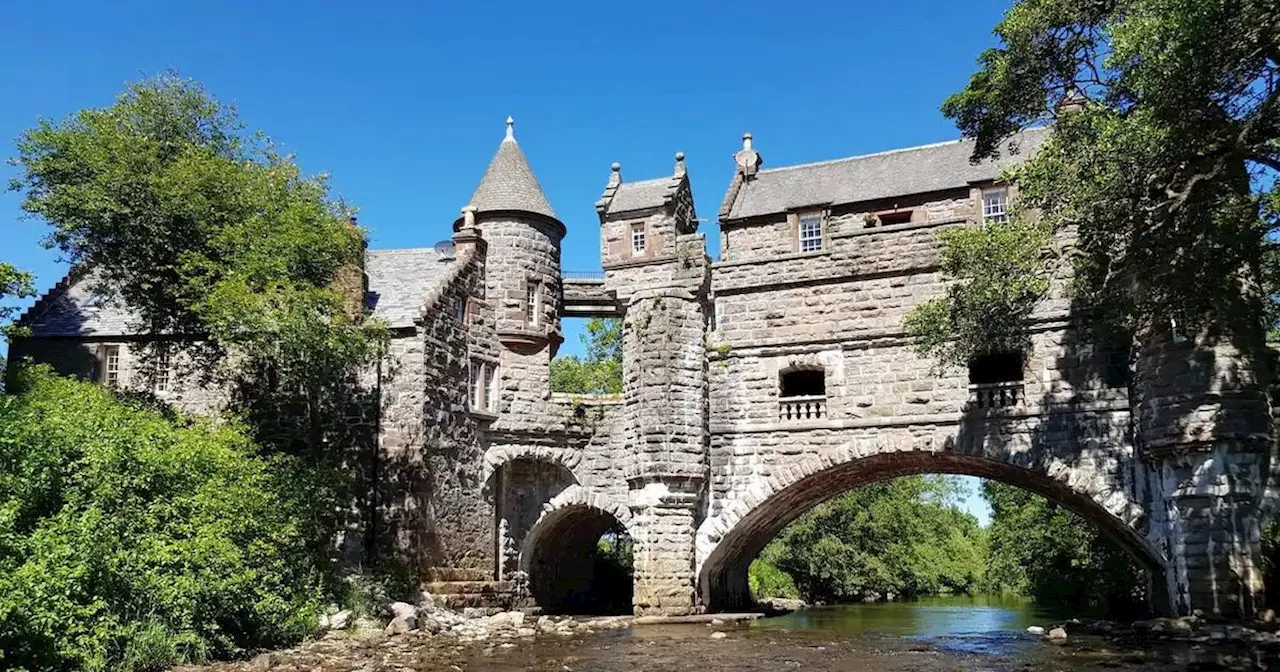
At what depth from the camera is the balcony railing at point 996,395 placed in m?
21.9

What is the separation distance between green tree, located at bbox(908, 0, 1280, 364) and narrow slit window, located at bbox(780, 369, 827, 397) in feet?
20.3

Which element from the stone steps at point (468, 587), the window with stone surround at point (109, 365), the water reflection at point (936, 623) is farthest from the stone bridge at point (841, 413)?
the window with stone surround at point (109, 365)

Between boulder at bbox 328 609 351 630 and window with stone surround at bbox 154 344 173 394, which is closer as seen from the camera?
boulder at bbox 328 609 351 630

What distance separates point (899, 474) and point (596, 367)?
23509mm

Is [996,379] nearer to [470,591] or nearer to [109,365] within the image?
[470,591]

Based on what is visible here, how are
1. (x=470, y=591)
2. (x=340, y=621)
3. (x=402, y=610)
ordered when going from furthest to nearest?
(x=470, y=591) < (x=402, y=610) < (x=340, y=621)

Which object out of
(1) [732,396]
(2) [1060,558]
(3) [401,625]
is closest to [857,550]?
(2) [1060,558]

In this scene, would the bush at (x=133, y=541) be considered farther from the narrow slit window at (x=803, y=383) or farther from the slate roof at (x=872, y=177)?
the slate roof at (x=872, y=177)

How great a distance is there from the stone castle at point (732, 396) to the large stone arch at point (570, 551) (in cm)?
11

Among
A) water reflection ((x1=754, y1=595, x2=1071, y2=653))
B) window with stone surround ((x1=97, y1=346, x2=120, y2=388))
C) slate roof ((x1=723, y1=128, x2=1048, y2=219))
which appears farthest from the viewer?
slate roof ((x1=723, y1=128, x2=1048, y2=219))

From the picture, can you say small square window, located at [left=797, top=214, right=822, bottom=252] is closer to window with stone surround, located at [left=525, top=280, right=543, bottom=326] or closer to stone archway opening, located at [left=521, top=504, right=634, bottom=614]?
window with stone surround, located at [left=525, top=280, right=543, bottom=326]

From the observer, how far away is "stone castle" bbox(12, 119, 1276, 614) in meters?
19.1

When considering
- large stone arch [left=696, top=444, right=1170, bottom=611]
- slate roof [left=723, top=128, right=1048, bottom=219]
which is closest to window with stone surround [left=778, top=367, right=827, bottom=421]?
large stone arch [left=696, top=444, right=1170, bottom=611]

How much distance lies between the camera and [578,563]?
31.6m
